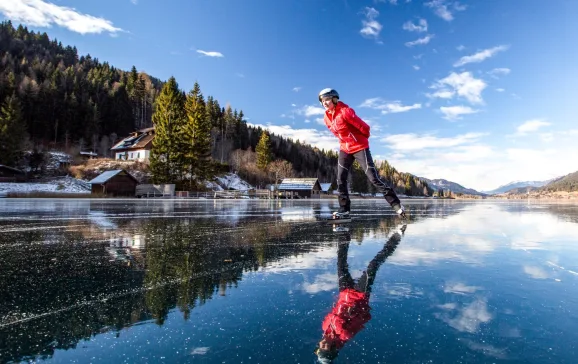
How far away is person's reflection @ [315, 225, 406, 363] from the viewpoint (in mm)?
1454

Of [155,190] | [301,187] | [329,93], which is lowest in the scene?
[155,190]

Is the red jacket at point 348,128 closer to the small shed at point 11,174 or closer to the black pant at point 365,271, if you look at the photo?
the black pant at point 365,271

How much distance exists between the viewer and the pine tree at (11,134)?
49281 millimetres

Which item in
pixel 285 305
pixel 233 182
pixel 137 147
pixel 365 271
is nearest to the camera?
pixel 285 305

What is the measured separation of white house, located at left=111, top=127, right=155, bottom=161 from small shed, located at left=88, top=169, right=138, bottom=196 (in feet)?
54.0

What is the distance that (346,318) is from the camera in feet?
5.81

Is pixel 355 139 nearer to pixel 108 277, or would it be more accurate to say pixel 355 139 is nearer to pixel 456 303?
pixel 456 303

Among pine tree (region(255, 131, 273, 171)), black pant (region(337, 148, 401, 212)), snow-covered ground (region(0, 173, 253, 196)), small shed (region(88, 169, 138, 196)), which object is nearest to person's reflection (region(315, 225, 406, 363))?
black pant (region(337, 148, 401, 212))

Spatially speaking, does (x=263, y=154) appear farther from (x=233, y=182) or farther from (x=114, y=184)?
(x=114, y=184)

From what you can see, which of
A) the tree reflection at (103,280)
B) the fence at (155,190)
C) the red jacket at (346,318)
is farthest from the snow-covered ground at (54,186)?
the red jacket at (346,318)

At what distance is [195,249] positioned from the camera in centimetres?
381

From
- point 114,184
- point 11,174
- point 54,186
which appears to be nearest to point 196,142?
point 114,184

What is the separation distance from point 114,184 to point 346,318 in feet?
155

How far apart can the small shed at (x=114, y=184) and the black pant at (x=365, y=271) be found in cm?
4436
